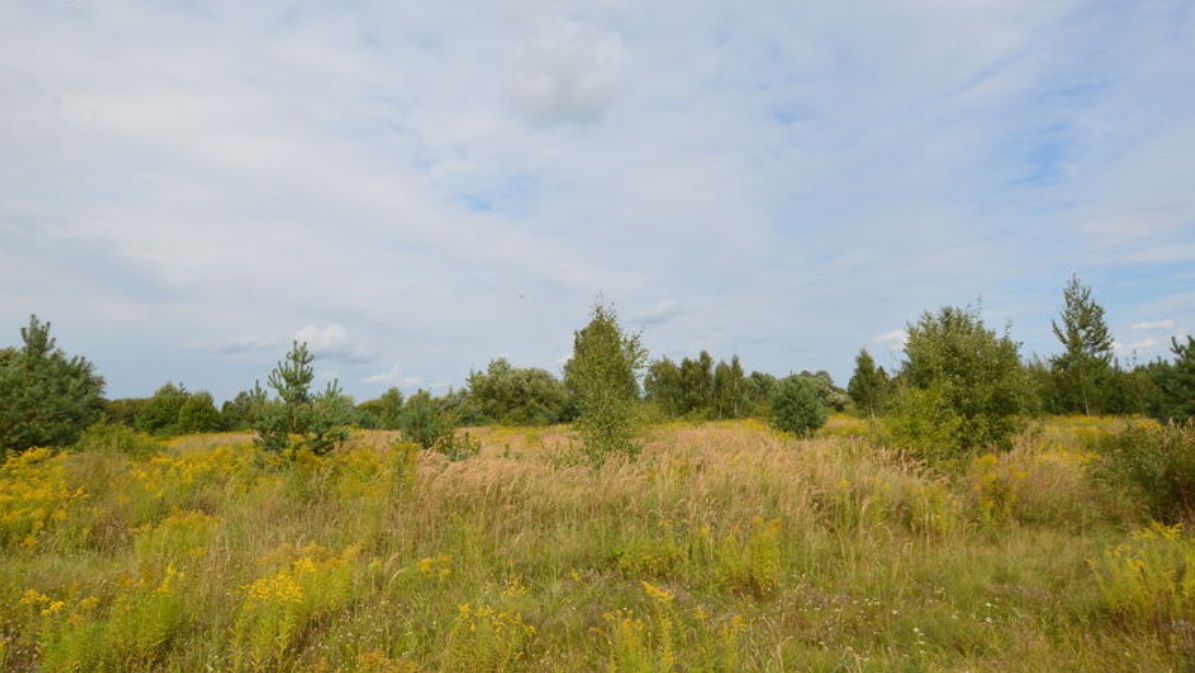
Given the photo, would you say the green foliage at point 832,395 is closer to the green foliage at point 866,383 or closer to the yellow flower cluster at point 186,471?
the green foliage at point 866,383

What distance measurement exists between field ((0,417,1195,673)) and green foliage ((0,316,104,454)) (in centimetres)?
354

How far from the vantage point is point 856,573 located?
202 inches

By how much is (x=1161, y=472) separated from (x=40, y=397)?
1905 centimetres

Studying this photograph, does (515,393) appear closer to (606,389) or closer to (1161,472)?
(606,389)

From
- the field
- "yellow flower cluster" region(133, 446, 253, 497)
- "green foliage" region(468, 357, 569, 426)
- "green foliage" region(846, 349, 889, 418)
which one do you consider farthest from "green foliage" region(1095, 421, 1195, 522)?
"green foliage" region(468, 357, 569, 426)

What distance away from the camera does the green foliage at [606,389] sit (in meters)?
10.8

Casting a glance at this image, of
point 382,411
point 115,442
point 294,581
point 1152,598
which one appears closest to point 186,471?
point 294,581

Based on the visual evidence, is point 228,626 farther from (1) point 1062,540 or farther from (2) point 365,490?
(1) point 1062,540

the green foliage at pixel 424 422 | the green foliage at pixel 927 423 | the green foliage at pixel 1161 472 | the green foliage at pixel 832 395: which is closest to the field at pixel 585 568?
the green foliage at pixel 1161 472

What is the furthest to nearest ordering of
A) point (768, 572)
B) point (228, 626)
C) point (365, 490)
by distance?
point (365, 490) < point (768, 572) < point (228, 626)

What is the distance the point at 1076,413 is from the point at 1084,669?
29578mm

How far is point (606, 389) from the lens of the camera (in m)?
11.0

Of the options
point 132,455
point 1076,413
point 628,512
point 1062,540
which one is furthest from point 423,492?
point 1076,413

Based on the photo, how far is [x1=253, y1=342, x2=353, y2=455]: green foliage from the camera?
9.91 meters
